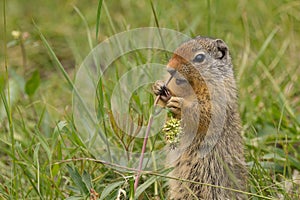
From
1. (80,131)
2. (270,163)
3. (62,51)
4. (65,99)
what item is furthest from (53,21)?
(270,163)

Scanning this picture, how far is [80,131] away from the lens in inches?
123

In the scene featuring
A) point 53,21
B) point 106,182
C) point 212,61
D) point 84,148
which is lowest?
point 106,182

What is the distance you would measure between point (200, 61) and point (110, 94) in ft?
2.09

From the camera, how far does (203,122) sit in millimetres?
2830

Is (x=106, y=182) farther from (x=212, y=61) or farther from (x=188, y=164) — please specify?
(x=212, y=61)

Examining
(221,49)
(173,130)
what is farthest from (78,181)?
(221,49)

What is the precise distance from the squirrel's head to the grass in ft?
0.89

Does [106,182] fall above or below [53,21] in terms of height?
below

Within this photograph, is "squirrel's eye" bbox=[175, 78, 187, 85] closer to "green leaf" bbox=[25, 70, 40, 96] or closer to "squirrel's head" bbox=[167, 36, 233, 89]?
"squirrel's head" bbox=[167, 36, 233, 89]

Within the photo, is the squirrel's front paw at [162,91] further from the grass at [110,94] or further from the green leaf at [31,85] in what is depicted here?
the green leaf at [31,85]

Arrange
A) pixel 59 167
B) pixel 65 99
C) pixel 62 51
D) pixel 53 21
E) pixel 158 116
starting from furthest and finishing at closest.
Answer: pixel 53 21 → pixel 62 51 → pixel 65 99 → pixel 158 116 → pixel 59 167

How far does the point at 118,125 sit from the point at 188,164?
371 mm

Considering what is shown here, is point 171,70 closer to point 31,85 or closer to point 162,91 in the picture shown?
point 162,91

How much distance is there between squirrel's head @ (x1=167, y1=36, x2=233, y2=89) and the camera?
9.02ft
